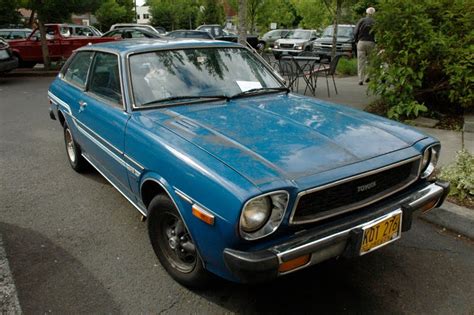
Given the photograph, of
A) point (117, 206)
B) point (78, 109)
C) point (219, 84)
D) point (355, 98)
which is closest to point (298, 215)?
point (219, 84)

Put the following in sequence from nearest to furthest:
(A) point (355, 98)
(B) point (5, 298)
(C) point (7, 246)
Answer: (B) point (5, 298) < (C) point (7, 246) < (A) point (355, 98)

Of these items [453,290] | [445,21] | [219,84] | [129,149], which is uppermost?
[445,21]

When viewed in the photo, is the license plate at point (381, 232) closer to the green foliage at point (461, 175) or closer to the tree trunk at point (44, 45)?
the green foliage at point (461, 175)

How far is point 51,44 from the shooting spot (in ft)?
51.0

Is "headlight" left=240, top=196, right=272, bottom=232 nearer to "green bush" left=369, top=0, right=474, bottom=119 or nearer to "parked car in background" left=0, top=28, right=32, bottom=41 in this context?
"green bush" left=369, top=0, right=474, bottom=119

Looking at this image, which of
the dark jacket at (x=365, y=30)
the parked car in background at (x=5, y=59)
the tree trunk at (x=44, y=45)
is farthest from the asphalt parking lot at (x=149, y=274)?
the tree trunk at (x=44, y=45)

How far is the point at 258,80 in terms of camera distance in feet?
12.6

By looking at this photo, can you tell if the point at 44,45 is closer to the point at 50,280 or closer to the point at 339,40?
the point at 339,40

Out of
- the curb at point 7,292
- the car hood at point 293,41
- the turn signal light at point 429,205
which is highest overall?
the car hood at point 293,41

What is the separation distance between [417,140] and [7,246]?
3.30 m

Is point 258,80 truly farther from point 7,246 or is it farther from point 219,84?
point 7,246

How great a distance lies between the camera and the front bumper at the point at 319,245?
215cm

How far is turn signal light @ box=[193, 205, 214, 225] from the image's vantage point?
2248 mm

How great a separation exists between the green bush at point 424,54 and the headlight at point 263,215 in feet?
15.9
